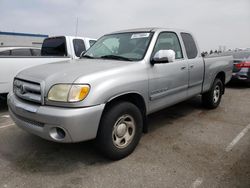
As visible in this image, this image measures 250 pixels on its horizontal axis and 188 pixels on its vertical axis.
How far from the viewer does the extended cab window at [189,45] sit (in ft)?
15.3

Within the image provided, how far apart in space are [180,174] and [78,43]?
5.25 meters

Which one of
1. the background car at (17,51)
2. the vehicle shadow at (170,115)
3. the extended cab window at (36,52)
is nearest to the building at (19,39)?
the extended cab window at (36,52)

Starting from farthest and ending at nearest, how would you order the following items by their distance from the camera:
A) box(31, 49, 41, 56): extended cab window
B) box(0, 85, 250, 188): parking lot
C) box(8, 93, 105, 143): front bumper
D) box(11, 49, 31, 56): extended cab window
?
box(31, 49, 41, 56): extended cab window → box(11, 49, 31, 56): extended cab window → box(0, 85, 250, 188): parking lot → box(8, 93, 105, 143): front bumper

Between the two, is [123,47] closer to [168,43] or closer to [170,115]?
[168,43]

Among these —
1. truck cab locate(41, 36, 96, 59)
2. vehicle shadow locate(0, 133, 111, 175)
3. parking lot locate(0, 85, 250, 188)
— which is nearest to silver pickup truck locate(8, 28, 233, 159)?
parking lot locate(0, 85, 250, 188)

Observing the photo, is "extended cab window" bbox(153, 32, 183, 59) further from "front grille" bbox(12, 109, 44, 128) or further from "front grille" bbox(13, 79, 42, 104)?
"front grille" bbox(12, 109, 44, 128)

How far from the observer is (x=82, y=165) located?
315cm

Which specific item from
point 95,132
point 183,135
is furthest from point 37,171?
point 183,135

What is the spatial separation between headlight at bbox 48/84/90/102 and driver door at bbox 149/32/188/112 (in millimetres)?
1191

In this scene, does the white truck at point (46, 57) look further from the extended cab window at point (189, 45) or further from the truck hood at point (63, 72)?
the extended cab window at point (189, 45)

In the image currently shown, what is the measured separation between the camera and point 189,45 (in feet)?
15.7

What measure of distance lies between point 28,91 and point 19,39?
27.9 m

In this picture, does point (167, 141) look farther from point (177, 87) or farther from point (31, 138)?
point (31, 138)

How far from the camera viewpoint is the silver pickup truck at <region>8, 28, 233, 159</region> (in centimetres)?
273
